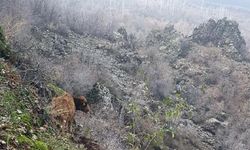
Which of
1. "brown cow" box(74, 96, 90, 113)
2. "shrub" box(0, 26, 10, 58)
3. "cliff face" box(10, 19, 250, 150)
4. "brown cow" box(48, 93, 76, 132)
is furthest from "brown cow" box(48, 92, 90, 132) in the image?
"brown cow" box(74, 96, 90, 113)

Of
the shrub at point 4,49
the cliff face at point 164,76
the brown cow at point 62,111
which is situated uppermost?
the shrub at point 4,49

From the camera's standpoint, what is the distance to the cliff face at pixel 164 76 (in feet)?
71.7

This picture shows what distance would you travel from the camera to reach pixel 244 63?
4209cm

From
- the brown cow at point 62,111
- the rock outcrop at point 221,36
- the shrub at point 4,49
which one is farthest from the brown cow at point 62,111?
the rock outcrop at point 221,36

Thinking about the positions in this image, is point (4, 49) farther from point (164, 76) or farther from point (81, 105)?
point (164, 76)

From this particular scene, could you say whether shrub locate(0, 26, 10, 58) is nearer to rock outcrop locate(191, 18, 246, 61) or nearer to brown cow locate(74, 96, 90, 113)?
brown cow locate(74, 96, 90, 113)

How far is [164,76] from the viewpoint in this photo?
35.2 metres

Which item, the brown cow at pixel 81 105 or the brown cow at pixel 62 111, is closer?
the brown cow at pixel 62 111

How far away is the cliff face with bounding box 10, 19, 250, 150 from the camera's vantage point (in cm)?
2186

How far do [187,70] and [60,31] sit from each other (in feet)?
37.2

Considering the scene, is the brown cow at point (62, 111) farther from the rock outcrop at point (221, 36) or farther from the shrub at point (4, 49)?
the rock outcrop at point (221, 36)

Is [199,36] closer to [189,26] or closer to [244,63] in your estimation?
[244,63]

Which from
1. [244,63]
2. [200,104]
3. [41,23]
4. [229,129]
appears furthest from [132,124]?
[244,63]

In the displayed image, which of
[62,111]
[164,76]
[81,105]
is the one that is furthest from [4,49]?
[164,76]
